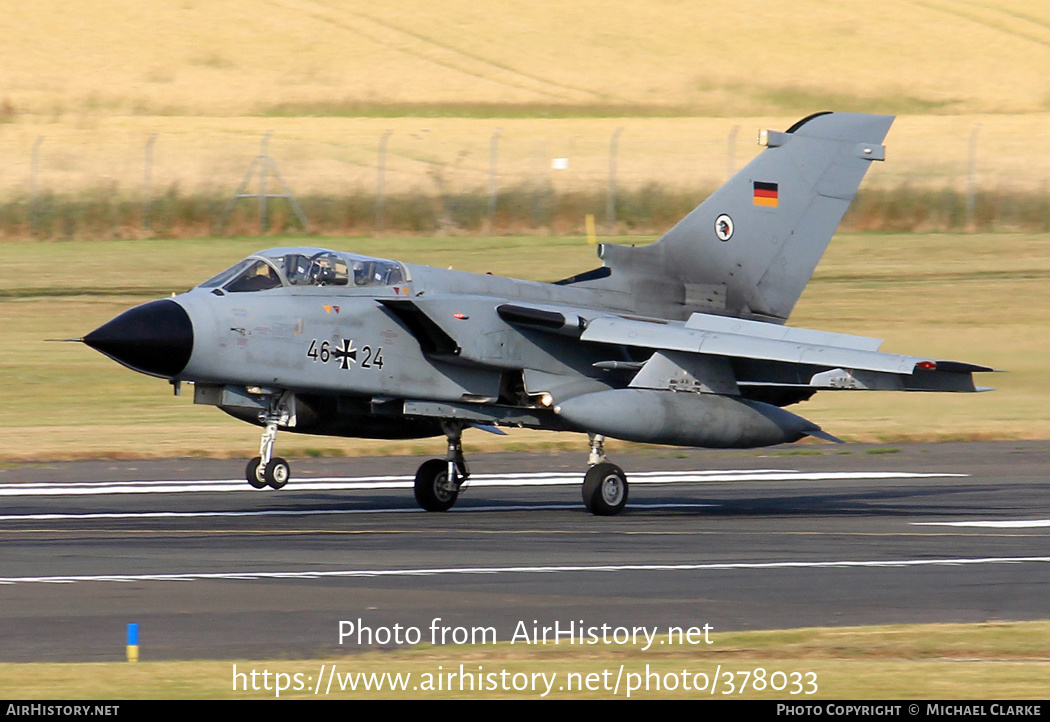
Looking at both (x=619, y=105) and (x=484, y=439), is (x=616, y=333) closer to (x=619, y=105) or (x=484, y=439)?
(x=484, y=439)

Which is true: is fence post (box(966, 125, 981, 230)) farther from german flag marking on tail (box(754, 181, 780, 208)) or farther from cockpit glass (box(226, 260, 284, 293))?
cockpit glass (box(226, 260, 284, 293))

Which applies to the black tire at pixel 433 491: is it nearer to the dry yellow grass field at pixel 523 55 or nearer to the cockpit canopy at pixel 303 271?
the cockpit canopy at pixel 303 271

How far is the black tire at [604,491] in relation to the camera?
18.1m

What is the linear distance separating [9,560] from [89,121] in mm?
40814

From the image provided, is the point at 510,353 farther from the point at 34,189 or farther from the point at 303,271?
the point at 34,189

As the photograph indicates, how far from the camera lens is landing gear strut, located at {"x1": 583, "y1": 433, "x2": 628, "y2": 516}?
18.1 metres

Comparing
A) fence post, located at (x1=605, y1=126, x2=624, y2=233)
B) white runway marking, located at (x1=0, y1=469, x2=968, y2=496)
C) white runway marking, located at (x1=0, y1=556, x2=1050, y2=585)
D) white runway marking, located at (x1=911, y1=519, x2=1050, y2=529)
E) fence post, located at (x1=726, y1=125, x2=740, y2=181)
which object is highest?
fence post, located at (x1=726, y1=125, x2=740, y2=181)

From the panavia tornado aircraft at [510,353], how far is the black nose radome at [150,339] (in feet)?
0.06

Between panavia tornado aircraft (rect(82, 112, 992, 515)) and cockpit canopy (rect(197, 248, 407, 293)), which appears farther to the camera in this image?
cockpit canopy (rect(197, 248, 407, 293))

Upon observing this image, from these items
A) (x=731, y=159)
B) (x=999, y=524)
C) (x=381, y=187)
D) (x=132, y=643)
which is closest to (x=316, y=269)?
(x=999, y=524)

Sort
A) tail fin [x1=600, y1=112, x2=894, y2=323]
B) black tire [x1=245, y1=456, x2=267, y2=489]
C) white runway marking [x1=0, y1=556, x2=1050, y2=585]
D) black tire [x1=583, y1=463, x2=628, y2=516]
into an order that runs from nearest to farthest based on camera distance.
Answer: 1. white runway marking [x1=0, y1=556, x2=1050, y2=585]
2. black tire [x1=245, y1=456, x2=267, y2=489]
3. black tire [x1=583, y1=463, x2=628, y2=516]
4. tail fin [x1=600, y1=112, x2=894, y2=323]

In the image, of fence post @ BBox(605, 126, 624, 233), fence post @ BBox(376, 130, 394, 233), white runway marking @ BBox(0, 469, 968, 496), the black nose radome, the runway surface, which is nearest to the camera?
the runway surface

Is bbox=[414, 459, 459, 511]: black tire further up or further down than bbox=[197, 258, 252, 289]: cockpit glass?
further down

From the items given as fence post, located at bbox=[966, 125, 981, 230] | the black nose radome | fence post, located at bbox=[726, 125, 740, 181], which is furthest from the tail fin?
fence post, located at bbox=[966, 125, 981, 230]
